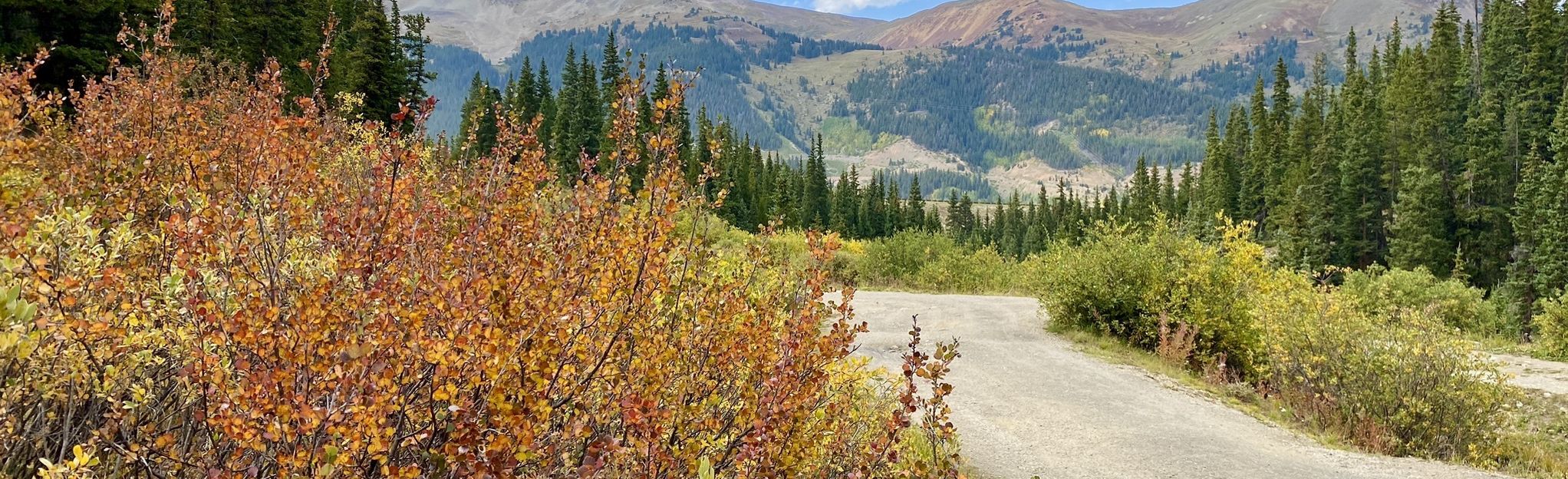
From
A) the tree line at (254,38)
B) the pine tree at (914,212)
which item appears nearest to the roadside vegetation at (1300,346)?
the tree line at (254,38)

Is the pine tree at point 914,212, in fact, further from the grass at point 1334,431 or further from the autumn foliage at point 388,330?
the autumn foliage at point 388,330

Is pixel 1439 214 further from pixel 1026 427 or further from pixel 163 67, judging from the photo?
pixel 163 67

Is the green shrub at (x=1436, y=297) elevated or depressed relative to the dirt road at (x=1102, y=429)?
depressed

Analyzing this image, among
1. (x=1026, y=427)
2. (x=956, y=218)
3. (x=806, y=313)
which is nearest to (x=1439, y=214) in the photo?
(x=1026, y=427)

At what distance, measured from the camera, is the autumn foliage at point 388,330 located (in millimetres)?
2395

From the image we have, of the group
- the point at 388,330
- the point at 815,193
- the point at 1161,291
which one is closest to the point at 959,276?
the point at 1161,291

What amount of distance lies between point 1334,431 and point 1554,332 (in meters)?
17.9

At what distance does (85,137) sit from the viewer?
506 centimetres

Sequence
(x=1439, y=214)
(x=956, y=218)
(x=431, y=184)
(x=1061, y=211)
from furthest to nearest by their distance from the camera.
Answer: (x=956, y=218) → (x=1061, y=211) → (x=1439, y=214) → (x=431, y=184)

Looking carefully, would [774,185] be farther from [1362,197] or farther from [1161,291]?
[1161,291]

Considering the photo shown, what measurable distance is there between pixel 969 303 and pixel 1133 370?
7.14 m

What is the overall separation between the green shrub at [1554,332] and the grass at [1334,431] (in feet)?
23.2

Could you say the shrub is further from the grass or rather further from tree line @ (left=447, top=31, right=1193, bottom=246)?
tree line @ (left=447, top=31, right=1193, bottom=246)

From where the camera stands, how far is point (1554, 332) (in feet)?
69.5
